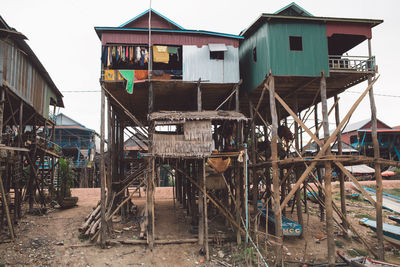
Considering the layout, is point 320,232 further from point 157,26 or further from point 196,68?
point 157,26

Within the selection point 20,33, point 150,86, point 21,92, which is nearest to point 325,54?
point 150,86

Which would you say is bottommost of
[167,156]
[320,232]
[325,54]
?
[320,232]

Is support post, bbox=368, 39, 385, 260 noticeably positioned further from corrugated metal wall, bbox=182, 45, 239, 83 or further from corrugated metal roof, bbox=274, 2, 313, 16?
corrugated metal wall, bbox=182, 45, 239, 83

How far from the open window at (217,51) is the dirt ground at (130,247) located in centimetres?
974

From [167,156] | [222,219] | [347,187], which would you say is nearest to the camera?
[167,156]

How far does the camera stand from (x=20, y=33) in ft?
A: 46.2

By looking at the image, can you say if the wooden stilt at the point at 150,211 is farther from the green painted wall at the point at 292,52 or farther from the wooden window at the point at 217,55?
the green painted wall at the point at 292,52

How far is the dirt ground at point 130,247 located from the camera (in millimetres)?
12511

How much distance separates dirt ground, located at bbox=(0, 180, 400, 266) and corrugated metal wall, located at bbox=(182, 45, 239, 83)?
27.8 ft

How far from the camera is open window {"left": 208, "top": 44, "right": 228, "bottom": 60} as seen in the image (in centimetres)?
1530

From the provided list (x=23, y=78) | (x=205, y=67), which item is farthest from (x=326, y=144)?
(x=23, y=78)

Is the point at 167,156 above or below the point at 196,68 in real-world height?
below

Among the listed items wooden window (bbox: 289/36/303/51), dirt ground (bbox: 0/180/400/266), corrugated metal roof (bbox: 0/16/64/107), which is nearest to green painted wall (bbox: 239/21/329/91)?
wooden window (bbox: 289/36/303/51)

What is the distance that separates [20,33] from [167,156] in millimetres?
9721
